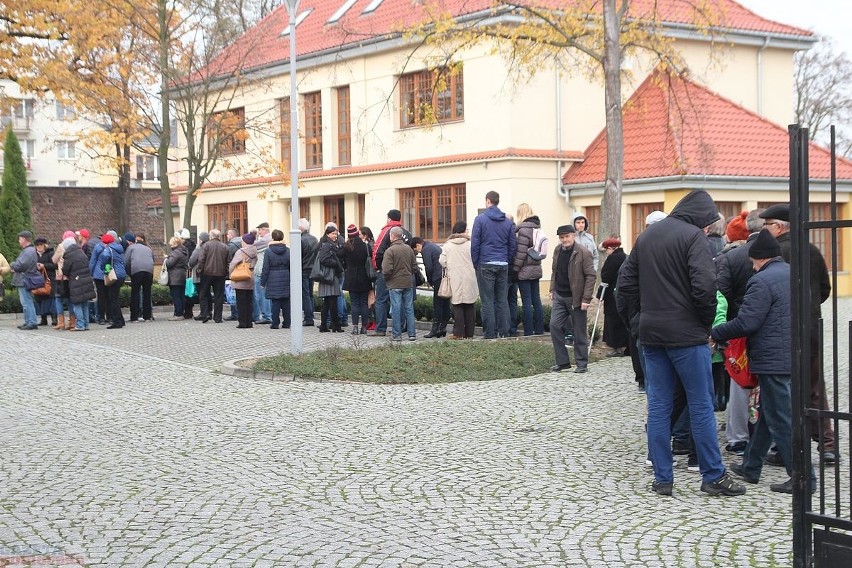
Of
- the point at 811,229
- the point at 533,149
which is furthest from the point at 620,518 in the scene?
the point at 533,149

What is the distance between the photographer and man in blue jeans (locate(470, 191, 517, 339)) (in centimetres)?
1702

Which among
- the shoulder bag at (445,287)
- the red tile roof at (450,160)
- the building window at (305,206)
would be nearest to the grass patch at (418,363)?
the shoulder bag at (445,287)

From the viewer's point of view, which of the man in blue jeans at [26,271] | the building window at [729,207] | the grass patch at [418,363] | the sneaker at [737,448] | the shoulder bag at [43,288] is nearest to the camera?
the sneaker at [737,448]

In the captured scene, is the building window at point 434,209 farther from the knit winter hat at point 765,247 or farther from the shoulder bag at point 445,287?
the knit winter hat at point 765,247

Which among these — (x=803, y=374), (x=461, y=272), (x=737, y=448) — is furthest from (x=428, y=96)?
(x=803, y=374)

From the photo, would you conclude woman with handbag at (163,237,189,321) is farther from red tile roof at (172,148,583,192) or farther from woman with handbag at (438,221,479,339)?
red tile roof at (172,148,583,192)

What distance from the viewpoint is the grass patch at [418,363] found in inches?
535

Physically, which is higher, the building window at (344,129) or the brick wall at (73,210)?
the building window at (344,129)

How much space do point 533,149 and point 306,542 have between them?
2373cm

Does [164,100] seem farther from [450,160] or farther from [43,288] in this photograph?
[43,288]

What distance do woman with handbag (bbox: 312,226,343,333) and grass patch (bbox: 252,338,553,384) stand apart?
4.33m

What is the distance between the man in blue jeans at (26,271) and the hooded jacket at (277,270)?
14.8 feet

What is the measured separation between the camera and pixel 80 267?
2050 centimetres

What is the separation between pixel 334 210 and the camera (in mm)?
36500
